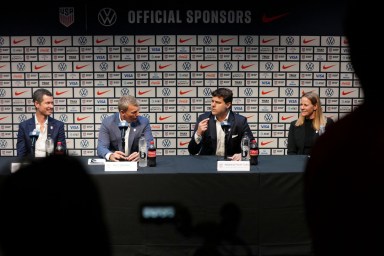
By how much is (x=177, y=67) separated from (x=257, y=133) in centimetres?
118

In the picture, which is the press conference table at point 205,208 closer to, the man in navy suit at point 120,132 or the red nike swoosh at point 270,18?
the man in navy suit at point 120,132

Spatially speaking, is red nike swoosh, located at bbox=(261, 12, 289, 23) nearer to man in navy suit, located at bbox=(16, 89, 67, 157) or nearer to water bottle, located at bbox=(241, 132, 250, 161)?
water bottle, located at bbox=(241, 132, 250, 161)

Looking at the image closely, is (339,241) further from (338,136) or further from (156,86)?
(156,86)

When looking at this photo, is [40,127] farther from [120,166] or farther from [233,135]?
[233,135]

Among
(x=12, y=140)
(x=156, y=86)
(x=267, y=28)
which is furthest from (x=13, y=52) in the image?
(x=267, y=28)

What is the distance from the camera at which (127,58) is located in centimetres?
560

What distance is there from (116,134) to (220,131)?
2.82ft

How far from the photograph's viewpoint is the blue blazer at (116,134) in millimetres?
4027

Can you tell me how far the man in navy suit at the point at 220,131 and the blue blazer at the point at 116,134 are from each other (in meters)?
0.42

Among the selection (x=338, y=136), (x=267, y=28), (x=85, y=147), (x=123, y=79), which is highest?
(x=267, y=28)

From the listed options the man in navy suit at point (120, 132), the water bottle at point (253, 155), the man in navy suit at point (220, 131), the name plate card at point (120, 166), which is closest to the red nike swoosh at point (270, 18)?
the man in navy suit at point (220, 131)

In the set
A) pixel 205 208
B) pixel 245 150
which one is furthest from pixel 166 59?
pixel 205 208

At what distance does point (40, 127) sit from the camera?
4215 mm

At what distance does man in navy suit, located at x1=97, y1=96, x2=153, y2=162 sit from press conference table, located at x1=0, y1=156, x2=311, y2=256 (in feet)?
2.19
